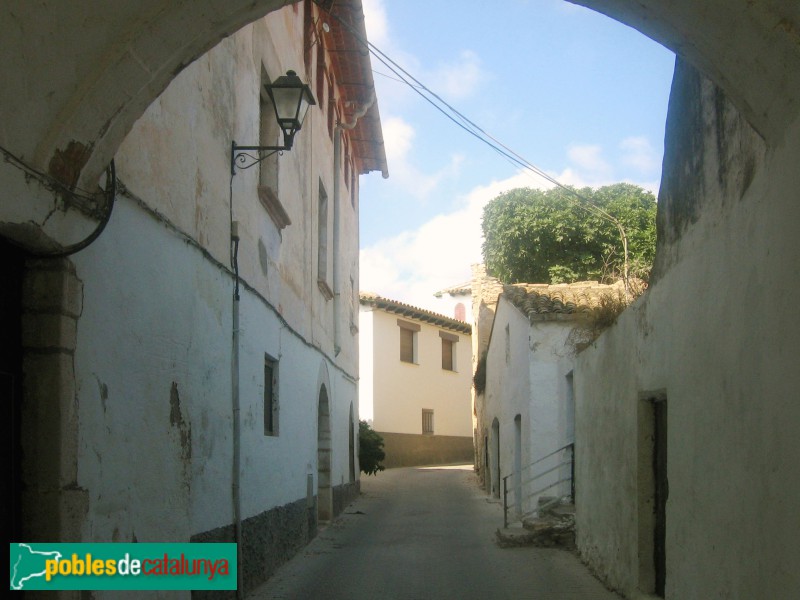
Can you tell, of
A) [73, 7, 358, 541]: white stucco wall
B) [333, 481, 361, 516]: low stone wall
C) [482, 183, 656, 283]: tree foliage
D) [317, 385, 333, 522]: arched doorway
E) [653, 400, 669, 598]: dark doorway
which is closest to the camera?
[73, 7, 358, 541]: white stucco wall

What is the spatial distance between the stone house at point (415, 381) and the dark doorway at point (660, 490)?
2410cm

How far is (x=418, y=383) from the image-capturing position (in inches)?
1330

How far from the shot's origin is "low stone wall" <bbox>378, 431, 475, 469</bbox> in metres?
31.5

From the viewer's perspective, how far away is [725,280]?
16.0 feet

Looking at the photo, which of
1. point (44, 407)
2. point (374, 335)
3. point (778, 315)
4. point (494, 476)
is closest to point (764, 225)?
point (778, 315)

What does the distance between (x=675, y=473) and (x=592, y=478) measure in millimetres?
3625

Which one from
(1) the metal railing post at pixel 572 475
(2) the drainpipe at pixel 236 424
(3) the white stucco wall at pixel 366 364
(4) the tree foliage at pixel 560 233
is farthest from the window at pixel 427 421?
(2) the drainpipe at pixel 236 424

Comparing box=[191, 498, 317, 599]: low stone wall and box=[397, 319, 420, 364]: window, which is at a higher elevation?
box=[397, 319, 420, 364]: window

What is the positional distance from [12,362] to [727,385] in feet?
11.4

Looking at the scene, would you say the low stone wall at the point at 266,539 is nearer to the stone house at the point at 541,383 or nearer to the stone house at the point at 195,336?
the stone house at the point at 195,336

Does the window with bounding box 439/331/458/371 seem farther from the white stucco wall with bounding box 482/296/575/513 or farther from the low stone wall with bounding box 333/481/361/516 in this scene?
the white stucco wall with bounding box 482/296/575/513

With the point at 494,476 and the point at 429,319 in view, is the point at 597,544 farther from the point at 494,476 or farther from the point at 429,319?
the point at 429,319

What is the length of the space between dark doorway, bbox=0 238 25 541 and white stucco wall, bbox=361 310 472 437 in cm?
2705

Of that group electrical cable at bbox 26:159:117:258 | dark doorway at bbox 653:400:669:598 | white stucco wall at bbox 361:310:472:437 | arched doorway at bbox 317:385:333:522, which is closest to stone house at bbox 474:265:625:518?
arched doorway at bbox 317:385:333:522
